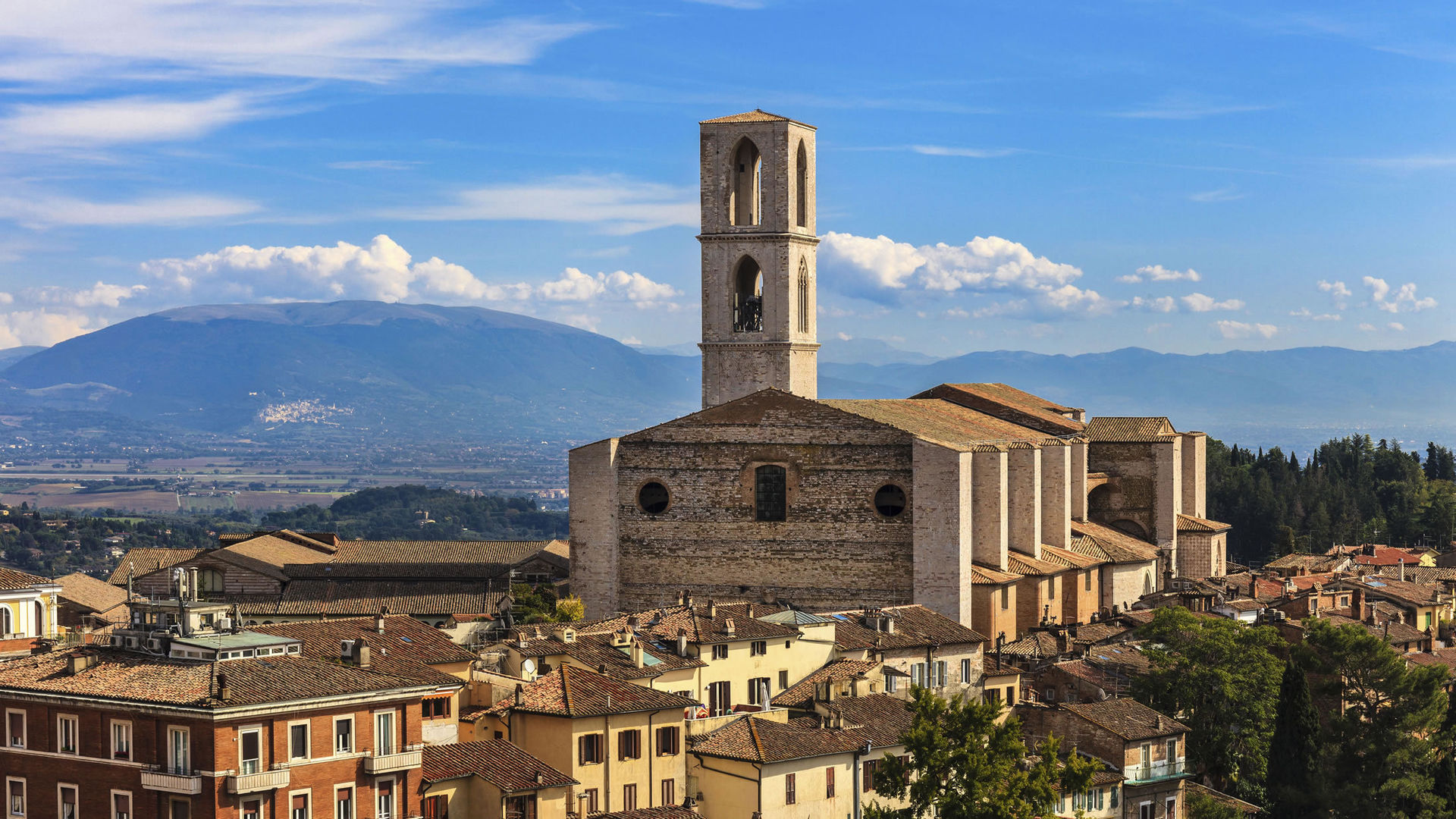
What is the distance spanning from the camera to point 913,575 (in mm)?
47125

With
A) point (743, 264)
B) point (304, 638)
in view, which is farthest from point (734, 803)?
point (743, 264)

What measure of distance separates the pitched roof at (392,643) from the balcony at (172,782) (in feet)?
13.8

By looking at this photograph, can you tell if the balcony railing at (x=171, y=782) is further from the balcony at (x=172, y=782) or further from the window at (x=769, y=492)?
the window at (x=769, y=492)

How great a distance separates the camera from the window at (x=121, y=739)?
28.0 meters

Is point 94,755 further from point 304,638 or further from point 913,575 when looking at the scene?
point 913,575

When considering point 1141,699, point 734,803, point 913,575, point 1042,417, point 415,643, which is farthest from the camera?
point 1042,417

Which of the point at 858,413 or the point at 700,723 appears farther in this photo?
the point at 858,413

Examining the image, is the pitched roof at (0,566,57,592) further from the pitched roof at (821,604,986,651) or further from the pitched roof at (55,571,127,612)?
the pitched roof at (55,571,127,612)

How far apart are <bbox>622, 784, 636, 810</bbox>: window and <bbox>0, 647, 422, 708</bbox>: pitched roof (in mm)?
4148

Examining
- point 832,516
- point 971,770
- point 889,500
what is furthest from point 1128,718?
point 832,516

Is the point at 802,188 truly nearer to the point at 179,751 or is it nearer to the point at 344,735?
the point at 344,735

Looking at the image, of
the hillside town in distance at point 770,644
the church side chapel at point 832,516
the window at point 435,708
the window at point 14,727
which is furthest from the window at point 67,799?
the church side chapel at point 832,516

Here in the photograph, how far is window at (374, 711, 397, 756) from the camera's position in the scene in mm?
29000

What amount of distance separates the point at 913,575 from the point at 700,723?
13.7 m
